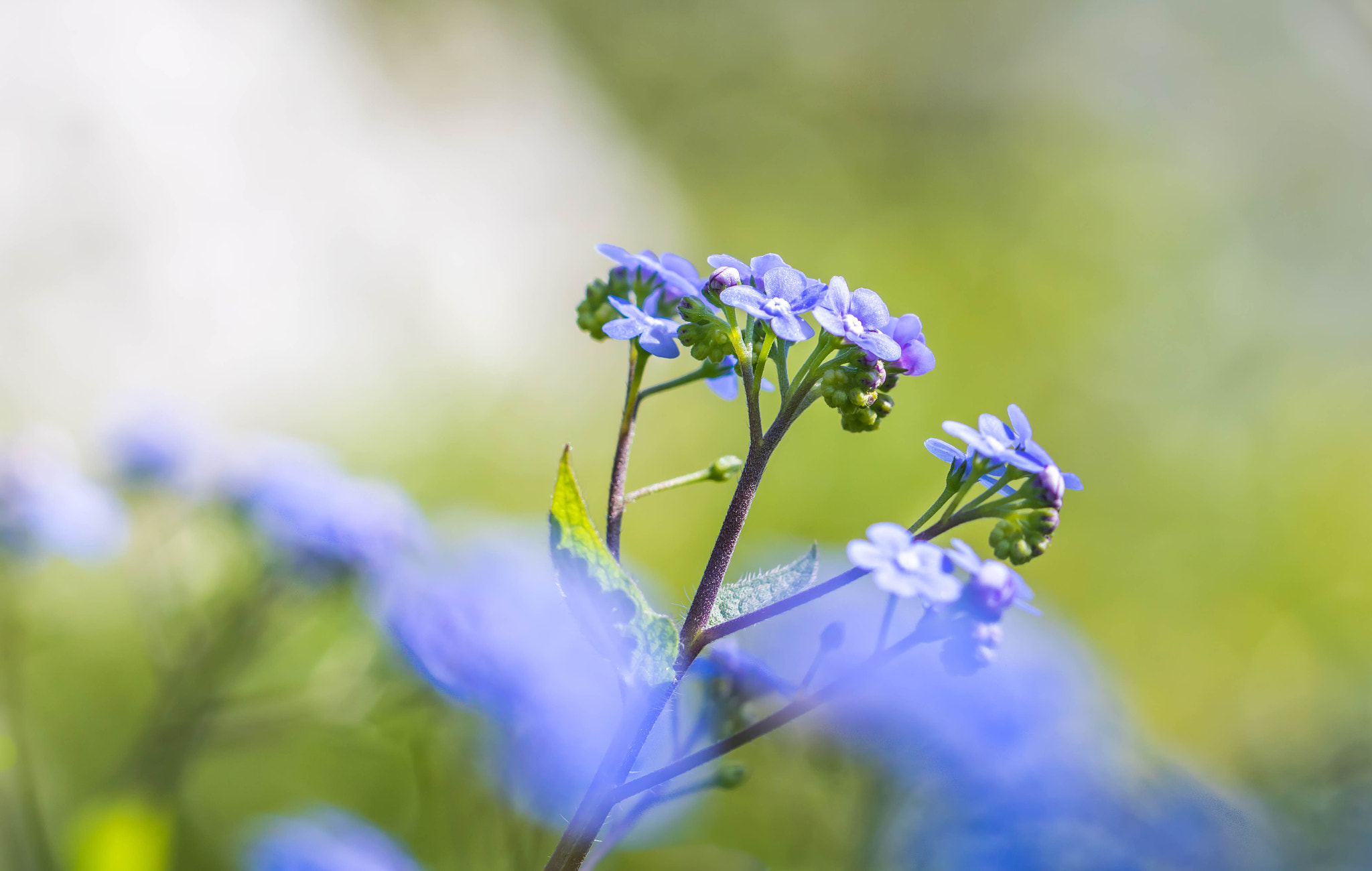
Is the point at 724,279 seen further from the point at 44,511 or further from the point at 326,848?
the point at 44,511

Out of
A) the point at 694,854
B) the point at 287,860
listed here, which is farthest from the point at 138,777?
the point at 694,854

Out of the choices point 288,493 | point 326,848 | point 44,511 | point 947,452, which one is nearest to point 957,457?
point 947,452

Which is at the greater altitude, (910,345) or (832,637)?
(910,345)

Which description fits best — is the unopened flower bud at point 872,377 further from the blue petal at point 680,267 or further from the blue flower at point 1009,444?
the blue petal at point 680,267

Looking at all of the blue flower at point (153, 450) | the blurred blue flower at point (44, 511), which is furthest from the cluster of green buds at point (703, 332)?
the blue flower at point (153, 450)

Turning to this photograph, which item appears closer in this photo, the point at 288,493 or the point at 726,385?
the point at 726,385

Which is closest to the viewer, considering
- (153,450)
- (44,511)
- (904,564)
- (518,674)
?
(904,564)

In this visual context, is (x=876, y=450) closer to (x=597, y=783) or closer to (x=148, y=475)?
(x=148, y=475)
